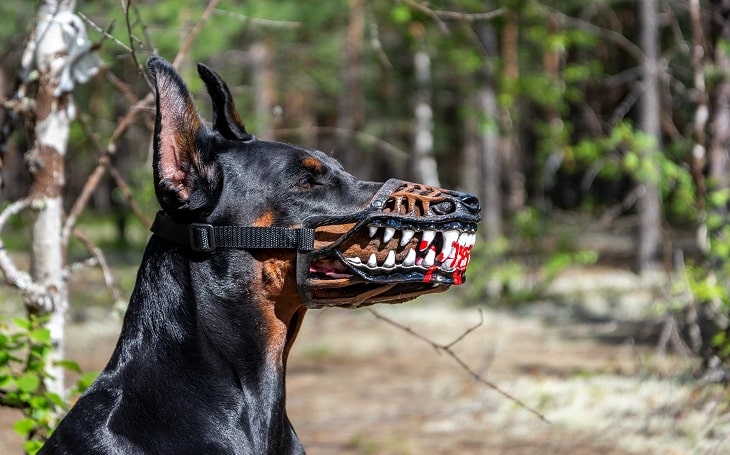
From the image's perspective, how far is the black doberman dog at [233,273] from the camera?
307cm

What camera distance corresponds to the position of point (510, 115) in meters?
17.5

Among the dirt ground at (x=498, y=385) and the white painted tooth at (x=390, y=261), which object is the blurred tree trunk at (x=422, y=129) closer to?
the dirt ground at (x=498, y=385)

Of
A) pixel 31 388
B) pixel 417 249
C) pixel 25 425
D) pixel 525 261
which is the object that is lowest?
pixel 525 261

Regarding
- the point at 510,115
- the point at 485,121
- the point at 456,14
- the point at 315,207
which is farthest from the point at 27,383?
the point at 510,115

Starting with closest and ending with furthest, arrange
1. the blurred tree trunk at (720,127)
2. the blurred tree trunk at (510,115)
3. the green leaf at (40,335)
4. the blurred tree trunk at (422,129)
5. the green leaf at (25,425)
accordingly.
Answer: the green leaf at (25,425), the green leaf at (40,335), the blurred tree trunk at (720,127), the blurred tree trunk at (510,115), the blurred tree trunk at (422,129)

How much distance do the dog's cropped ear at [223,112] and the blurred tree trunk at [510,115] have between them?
10.7 m

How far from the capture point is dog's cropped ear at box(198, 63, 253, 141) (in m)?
3.47

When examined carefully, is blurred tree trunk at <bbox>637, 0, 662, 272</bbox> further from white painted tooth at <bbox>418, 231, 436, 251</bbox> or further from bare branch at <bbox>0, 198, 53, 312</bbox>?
white painted tooth at <bbox>418, 231, 436, 251</bbox>

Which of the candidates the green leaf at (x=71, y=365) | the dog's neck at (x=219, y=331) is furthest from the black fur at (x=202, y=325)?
the green leaf at (x=71, y=365)

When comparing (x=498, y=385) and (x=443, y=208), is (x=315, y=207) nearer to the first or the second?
(x=443, y=208)

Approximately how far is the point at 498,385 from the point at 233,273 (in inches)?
272

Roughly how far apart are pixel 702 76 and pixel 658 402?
10.3 feet

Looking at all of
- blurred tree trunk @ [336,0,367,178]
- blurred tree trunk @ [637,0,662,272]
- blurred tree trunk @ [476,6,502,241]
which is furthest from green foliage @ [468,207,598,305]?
blurred tree trunk @ [336,0,367,178]

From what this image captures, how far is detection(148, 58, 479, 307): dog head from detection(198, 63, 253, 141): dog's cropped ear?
0.08 meters
